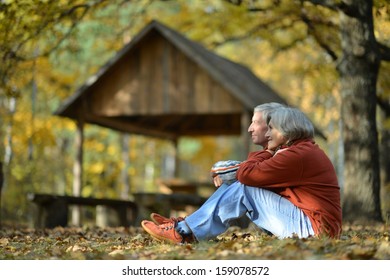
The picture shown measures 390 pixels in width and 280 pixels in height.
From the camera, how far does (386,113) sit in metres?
16.6

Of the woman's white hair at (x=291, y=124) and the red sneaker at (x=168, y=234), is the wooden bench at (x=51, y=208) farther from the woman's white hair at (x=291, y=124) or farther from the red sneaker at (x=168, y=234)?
the woman's white hair at (x=291, y=124)

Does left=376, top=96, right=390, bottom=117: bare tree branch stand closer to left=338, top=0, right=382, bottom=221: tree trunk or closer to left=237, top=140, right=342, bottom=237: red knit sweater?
left=338, top=0, right=382, bottom=221: tree trunk

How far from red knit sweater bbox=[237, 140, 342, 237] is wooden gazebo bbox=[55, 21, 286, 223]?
7.91 m

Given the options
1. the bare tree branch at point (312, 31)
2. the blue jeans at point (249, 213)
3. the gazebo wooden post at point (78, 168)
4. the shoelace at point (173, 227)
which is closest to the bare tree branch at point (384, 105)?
the bare tree branch at point (312, 31)

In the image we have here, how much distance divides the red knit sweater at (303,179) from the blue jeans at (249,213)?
8cm

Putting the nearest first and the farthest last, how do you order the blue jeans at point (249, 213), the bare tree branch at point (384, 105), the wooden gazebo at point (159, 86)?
the blue jeans at point (249, 213), the wooden gazebo at point (159, 86), the bare tree branch at point (384, 105)

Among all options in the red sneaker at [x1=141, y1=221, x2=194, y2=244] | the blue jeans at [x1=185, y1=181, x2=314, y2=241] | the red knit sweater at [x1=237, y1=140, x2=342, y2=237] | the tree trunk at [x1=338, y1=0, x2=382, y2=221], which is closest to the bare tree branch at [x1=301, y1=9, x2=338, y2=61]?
the tree trunk at [x1=338, y1=0, x2=382, y2=221]

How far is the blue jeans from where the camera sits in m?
5.79

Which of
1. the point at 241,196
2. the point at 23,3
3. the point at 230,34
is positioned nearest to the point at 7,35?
the point at 23,3

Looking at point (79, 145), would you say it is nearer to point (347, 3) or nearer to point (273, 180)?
point (347, 3)

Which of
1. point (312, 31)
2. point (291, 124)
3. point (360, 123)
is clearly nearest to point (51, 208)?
point (360, 123)

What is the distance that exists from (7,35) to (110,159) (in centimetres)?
1629

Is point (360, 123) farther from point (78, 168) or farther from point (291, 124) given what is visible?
point (78, 168)

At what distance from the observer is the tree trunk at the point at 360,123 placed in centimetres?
1105
